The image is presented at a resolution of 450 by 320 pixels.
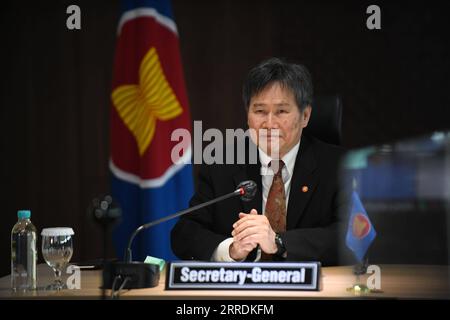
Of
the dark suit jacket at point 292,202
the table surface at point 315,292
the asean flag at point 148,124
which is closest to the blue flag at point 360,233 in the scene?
the table surface at point 315,292

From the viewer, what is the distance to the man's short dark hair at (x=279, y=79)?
257cm

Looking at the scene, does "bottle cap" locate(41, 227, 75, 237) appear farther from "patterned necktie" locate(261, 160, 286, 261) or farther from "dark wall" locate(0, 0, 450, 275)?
"dark wall" locate(0, 0, 450, 275)

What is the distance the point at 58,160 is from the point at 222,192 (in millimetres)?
1779

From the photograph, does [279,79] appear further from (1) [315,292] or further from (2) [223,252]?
(1) [315,292]

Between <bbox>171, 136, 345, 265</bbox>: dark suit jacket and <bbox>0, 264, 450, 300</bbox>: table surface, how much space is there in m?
0.31

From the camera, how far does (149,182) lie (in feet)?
11.8

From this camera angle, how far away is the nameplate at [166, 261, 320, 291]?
1.76 metres

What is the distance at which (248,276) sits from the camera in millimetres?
1777

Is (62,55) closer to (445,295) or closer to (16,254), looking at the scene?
(16,254)

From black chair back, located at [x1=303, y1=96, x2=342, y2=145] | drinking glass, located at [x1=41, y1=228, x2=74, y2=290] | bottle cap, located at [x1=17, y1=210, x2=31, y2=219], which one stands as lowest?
drinking glass, located at [x1=41, y1=228, x2=74, y2=290]

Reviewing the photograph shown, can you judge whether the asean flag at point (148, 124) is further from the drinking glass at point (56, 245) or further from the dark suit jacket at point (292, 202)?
the drinking glass at point (56, 245)

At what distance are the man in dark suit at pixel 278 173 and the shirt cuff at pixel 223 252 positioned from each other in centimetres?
17

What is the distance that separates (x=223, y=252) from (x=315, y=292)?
0.57m

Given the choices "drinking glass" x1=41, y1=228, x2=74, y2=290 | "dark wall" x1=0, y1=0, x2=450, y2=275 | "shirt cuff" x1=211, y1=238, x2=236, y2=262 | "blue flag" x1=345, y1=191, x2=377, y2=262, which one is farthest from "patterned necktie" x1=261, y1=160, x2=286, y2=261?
"dark wall" x1=0, y1=0, x2=450, y2=275
